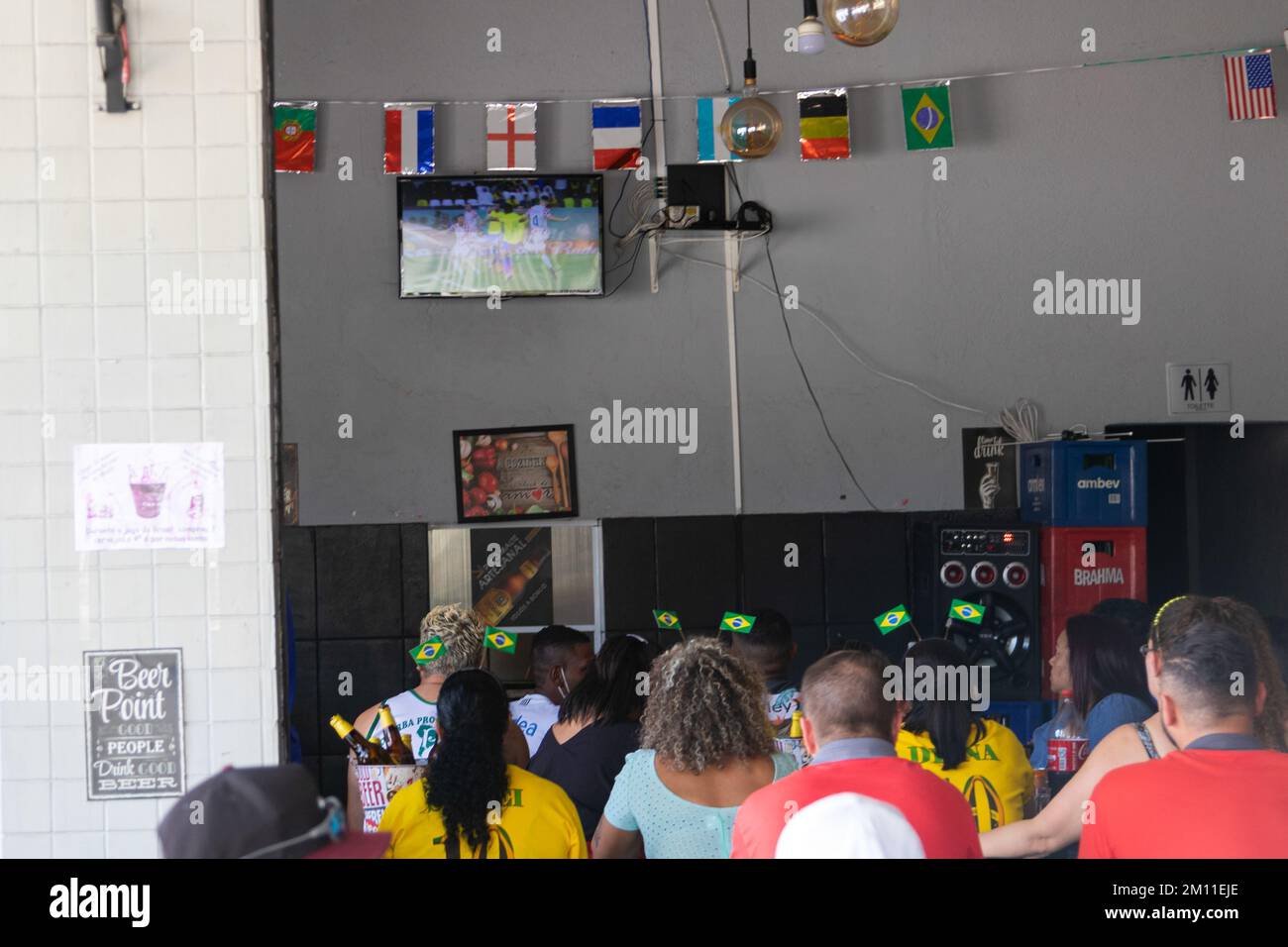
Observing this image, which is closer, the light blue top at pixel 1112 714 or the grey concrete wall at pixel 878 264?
the light blue top at pixel 1112 714

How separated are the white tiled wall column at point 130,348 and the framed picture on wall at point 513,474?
4351 mm

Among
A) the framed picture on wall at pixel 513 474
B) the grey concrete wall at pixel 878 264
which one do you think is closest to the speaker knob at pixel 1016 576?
the grey concrete wall at pixel 878 264

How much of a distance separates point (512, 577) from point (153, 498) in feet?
13.9

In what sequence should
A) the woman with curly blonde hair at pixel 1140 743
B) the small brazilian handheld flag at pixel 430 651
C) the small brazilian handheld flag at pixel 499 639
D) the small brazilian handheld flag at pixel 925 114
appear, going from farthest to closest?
the small brazilian handheld flag at pixel 925 114 → the small brazilian handheld flag at pixel 499 639 → the small brazilian handheld flag at pixel 430 651 → the woman with curly blonde hair at pixel 1140 743

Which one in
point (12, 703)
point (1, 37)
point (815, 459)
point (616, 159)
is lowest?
point (12, 703)

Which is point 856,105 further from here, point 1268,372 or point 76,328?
point 76,328

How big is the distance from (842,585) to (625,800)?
4.15 meters

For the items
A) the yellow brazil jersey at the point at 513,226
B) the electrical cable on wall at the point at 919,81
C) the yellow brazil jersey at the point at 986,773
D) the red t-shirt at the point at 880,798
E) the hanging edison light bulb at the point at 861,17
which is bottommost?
the yellow brazil jersey at the point at 986,773

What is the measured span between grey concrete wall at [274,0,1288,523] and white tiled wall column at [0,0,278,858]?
4.42 m

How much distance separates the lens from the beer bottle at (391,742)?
11.8 feet

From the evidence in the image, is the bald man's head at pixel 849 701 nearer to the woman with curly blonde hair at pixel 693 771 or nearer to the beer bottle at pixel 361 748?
the woman with curly blonde hair at pixel 693 771

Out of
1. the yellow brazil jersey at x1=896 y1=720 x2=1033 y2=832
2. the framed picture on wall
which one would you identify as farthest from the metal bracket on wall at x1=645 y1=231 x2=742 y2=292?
the yellow brazil jersey at x1=896 y1=720 x2=1033 y2=832
